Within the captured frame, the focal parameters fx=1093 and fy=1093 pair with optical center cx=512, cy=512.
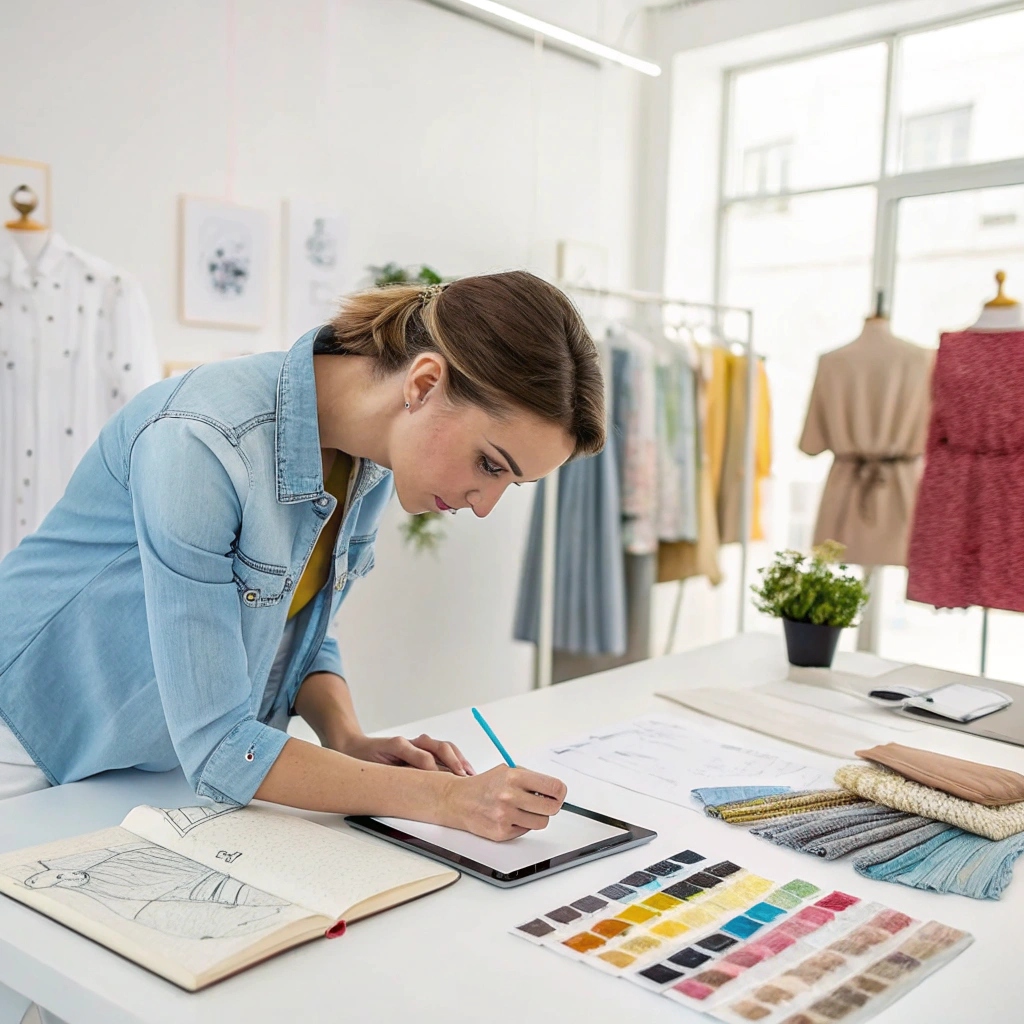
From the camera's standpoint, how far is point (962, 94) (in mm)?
3910

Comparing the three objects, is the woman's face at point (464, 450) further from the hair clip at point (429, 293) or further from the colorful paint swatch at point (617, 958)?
the colorful paint swatch at point (617, 958)

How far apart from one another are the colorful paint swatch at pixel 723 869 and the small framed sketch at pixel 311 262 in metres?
2.44

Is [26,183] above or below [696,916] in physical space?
above

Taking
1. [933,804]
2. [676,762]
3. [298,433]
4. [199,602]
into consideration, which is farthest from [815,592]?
[199,602]

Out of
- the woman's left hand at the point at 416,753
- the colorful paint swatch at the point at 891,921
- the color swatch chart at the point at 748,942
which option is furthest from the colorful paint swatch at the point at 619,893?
the woman's left hand at the point at 416,753

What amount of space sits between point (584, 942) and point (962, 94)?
3.80m

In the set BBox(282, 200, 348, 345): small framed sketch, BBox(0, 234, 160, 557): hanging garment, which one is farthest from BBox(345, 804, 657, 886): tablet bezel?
BBox(282, 200, 348, 345): small framed sketch

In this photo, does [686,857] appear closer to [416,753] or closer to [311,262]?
[416,753]

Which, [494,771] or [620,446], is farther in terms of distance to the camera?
[620,446]

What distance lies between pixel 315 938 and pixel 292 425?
58 centimetres

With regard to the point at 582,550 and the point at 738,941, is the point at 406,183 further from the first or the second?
the point at 738,941

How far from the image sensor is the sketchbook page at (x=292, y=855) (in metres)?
1.05

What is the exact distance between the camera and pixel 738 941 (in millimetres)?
1003

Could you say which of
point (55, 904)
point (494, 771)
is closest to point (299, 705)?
point (494, 771)
